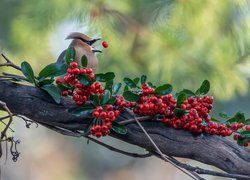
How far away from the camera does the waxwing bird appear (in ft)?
4.86

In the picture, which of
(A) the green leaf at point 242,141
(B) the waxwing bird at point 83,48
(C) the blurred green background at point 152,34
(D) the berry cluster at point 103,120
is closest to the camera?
(D) the berry cluster at point 103,120

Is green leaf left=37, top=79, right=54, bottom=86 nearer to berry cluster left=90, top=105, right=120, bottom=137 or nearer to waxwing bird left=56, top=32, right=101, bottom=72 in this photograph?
berry cluster left=90, top=105, right=120, bottom=137

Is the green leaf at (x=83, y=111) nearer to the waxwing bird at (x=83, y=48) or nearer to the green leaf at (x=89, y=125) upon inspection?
the green leaf at (x=89, y=125)

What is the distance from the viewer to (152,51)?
1.92 meters

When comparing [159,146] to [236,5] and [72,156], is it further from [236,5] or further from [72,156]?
[72,156]

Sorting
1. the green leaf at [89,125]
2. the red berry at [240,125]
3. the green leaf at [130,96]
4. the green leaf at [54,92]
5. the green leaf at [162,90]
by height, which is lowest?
the green leaf at [89,125]

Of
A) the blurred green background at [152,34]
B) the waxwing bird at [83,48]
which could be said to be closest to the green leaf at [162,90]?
the waxwing bird at [83,48]

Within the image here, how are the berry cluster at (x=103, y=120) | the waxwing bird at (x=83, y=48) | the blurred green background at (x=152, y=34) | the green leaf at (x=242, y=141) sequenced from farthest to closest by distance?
the blurred green background at (x=152, y=34) < the waxwing bird at (x=83, y=48) < the green leaf at (x=242, y=141) < the berry cluster at (x=103, y=120)

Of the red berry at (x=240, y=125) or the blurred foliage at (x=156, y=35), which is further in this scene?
the blurred foliage at (x=156, y=35)

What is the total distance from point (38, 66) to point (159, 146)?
1.08 meters

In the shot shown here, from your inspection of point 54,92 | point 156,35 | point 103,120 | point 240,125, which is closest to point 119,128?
point 103,120

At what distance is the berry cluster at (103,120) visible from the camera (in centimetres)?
106

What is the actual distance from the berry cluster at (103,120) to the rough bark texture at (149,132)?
0.03 metres

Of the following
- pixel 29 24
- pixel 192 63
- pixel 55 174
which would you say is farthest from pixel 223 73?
pixel 55 174
